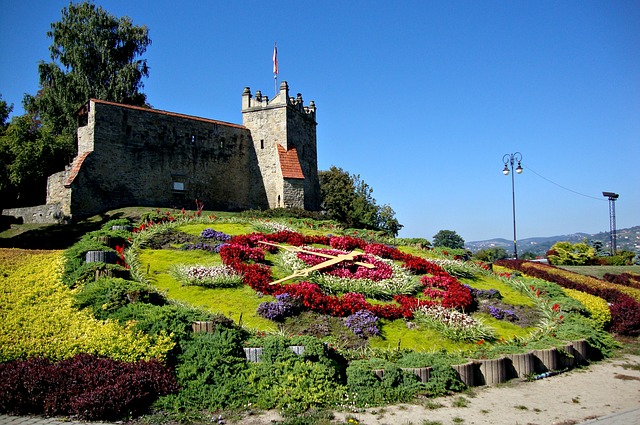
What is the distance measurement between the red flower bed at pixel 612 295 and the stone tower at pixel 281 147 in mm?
13532

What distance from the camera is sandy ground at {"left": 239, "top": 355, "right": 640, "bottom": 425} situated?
746 cm

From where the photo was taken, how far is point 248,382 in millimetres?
8023

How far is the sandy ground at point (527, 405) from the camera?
24.5ft

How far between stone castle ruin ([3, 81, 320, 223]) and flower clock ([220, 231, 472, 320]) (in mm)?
13742

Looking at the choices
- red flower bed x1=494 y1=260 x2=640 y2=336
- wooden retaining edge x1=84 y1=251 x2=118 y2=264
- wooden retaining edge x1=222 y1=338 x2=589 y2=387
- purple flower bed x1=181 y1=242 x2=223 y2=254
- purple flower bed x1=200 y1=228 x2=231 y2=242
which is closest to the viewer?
wooden retaining edge x1=222 y1=338 x2=589 y2=387

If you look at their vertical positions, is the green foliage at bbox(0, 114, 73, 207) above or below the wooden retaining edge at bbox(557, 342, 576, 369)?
above

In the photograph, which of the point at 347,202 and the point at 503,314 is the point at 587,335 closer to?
the point at 503,314

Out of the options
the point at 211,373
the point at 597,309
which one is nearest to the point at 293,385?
the point at 211,373

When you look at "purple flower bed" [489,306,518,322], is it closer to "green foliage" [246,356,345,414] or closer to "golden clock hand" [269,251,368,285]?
"golden clock hand" [269,251,368,285]

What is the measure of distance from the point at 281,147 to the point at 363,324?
2229 cm

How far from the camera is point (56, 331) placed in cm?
868

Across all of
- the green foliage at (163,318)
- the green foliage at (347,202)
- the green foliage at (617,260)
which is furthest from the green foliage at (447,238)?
the green foliage at (163,318)

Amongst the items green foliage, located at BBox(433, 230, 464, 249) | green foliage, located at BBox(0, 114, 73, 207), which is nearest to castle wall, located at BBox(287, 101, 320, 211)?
green foliage, located at BBox(0, 114, 73, 207)

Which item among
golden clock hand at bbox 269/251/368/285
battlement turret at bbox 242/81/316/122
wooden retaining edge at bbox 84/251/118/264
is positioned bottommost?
golden clock hand at bbox 269/251/368/285
